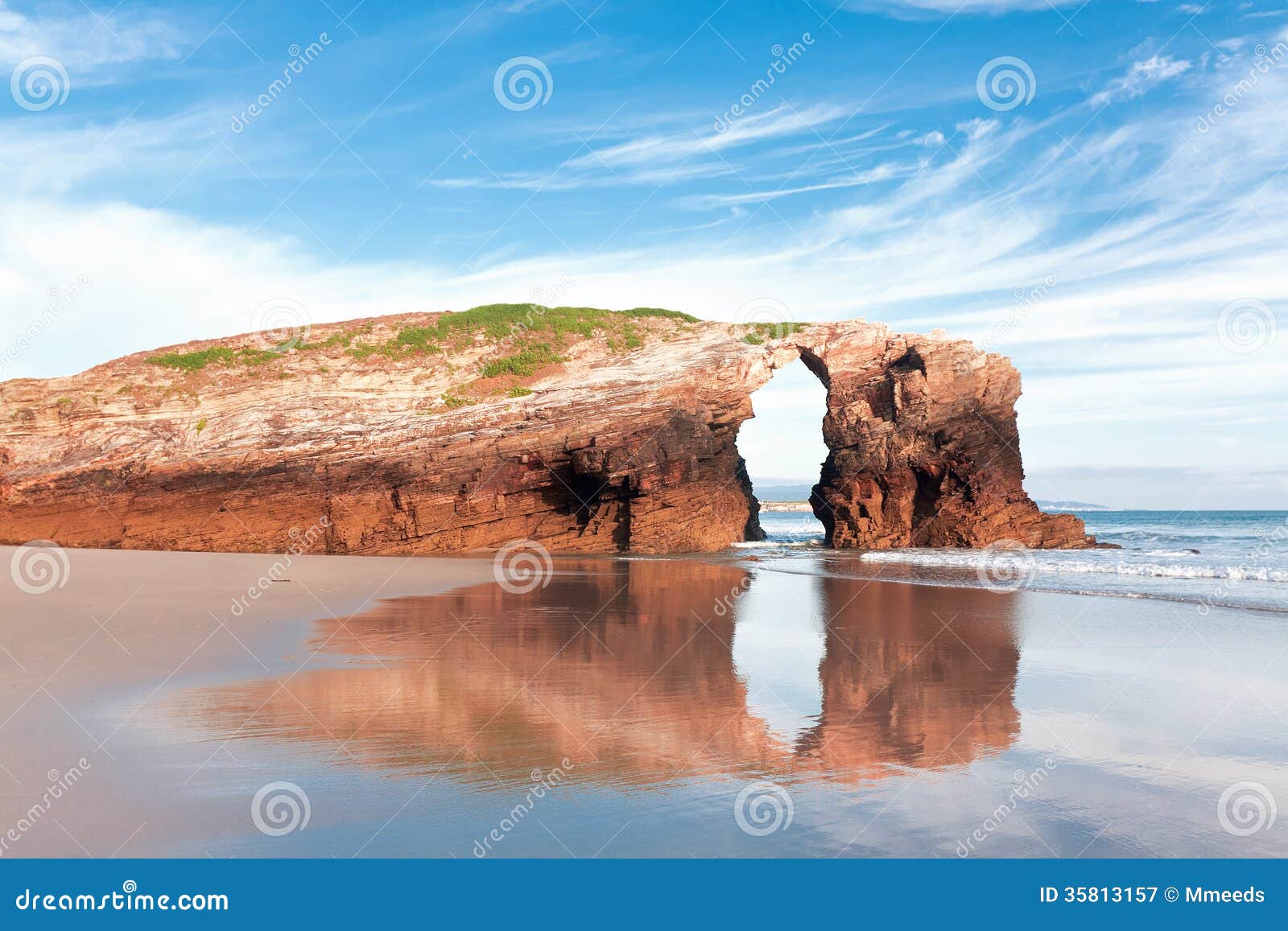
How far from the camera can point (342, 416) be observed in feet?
102

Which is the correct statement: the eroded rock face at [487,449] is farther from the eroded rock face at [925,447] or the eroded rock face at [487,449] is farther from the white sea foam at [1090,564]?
the white sea foam at [1090,564]

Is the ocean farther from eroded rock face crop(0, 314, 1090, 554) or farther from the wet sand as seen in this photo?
the wet sand

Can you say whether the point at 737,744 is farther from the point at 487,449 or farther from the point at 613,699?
the point at 487,449

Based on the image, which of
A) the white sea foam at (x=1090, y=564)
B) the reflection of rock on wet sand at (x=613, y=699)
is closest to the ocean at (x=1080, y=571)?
the white sea foam at (x=1090, y=564)

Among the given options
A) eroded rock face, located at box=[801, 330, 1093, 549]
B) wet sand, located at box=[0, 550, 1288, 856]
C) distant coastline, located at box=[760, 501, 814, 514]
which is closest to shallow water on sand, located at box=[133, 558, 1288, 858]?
wet sand, located at box=[0, 550, 1288, 856]

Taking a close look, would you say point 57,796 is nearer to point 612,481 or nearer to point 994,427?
point 612,481

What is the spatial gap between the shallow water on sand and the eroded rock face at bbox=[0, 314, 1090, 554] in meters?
18.4

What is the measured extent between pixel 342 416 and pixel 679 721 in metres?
27.2

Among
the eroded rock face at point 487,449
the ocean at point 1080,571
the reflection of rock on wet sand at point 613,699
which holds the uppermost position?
the eroded rock face at point 487,449

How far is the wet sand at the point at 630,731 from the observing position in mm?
4250

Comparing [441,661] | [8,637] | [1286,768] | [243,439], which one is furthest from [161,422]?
[1286,768]

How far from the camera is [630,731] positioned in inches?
244

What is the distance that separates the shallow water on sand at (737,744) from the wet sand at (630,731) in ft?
0.09

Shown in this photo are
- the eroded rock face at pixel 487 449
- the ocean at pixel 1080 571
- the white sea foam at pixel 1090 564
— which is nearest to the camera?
the ocean at pixel 1080 571
